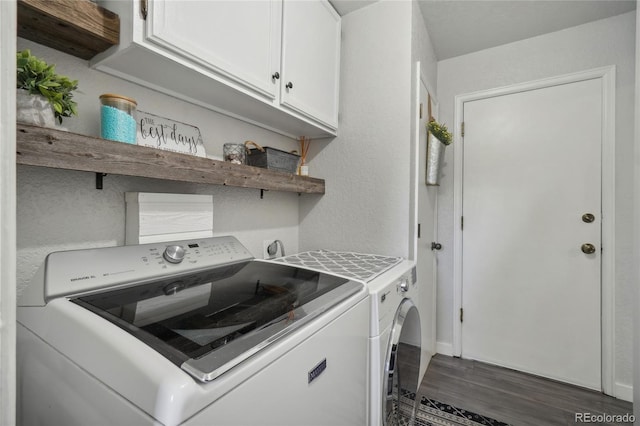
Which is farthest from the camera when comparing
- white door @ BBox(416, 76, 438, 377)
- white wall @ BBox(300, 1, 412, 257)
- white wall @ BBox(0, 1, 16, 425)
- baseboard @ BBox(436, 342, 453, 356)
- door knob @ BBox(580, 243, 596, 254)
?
baseboard @ BBox(436, 342, 453, 356)

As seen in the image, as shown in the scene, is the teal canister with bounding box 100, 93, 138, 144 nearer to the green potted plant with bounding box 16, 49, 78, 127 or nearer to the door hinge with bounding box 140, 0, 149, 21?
the green potted plant with bounding box 16, 49, 78, 127

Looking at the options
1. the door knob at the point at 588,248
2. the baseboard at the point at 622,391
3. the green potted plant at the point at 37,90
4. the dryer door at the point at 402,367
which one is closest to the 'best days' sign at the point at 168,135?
the green potted plant at the point at 37,90

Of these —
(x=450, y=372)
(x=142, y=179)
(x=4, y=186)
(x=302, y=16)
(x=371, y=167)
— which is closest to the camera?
(x=4, y=186)

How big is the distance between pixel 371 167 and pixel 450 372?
1659 millimetres

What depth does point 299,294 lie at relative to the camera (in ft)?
2.98

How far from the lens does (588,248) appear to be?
1.93 m

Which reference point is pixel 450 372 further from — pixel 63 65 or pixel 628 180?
pixel 63 65

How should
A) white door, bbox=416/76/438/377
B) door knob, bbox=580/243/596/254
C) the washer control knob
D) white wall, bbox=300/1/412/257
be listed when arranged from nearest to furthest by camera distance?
the washer control knob < white wall, bbox=300/1/412/257 < white door, bbox=416/76/438/377 < door knob, bbox=580/243/596/254

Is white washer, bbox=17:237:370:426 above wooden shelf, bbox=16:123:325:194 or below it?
below

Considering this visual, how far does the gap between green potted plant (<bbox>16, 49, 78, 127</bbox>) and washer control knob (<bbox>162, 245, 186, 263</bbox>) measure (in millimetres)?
485

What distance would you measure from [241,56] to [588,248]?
246cm

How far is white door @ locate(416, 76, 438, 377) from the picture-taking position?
180cm

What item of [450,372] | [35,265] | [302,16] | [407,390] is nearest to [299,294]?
[35,265]

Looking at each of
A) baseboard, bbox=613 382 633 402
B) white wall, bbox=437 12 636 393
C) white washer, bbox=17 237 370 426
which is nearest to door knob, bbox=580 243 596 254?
white wall, bbox=437 12 636 393
